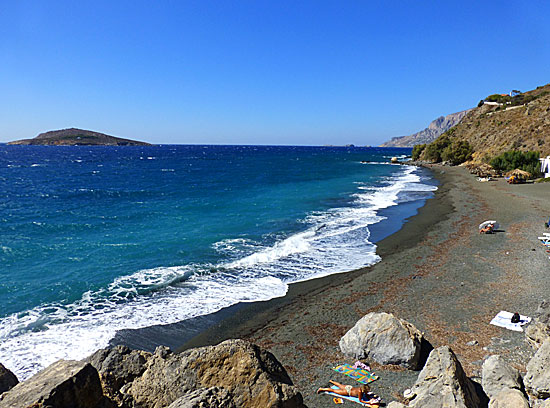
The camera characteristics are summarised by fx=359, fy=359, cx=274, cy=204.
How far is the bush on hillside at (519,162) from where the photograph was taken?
174 ft

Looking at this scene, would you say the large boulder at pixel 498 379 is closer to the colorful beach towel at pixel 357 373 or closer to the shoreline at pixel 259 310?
the colorful beach towel at pixel 357 373

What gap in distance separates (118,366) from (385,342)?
270 inches

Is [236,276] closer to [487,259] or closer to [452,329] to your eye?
[452,329]

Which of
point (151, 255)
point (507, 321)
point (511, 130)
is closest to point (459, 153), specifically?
point (511, 130)

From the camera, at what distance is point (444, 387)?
6.70m

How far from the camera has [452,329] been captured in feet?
39.4

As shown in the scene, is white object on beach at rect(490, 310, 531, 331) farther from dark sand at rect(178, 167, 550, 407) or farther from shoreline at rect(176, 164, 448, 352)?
shoreline at rect(176, 164, 448, 352)

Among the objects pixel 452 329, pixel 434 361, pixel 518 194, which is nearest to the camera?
pixel 434 361

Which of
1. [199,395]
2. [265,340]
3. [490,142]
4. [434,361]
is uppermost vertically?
[490,142]

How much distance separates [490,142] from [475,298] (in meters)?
80.5

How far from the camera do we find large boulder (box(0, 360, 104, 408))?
14.6ft

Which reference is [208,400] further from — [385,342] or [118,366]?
[385,342]

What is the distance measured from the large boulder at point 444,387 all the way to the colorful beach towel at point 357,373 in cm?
194

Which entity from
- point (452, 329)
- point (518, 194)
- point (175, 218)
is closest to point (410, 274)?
point (452, 329)
